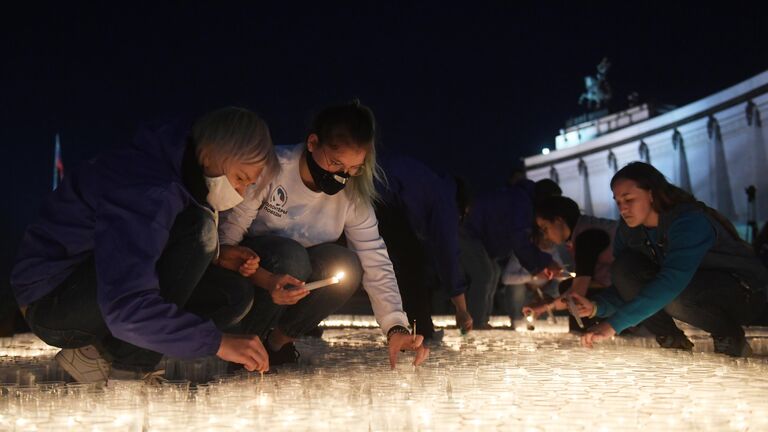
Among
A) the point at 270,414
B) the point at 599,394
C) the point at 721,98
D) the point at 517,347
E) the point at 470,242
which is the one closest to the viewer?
the point at 270,414

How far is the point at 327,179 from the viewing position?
2.73 metres

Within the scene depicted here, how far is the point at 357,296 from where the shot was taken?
944cm

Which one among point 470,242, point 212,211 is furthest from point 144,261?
point 470,242

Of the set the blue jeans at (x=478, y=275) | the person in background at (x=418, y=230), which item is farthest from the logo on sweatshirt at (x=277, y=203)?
the blue jeans at (x=478, y=275)

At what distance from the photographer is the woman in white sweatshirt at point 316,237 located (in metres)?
2.67

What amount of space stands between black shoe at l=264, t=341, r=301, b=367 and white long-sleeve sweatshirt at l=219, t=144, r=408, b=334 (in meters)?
0.43

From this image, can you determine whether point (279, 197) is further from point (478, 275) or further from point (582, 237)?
point (478, 275)

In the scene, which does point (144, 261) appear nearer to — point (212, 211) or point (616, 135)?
point (212, 211)

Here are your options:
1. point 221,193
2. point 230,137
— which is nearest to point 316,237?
point 221,193

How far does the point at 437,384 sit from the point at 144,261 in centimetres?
104

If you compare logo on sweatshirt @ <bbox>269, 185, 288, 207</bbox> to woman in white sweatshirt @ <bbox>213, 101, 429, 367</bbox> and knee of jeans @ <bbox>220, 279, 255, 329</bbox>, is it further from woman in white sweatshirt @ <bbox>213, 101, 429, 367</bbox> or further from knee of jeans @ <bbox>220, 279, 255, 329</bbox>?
knee of jeans @ <bbox>220, 279, 255, 329</bbox>

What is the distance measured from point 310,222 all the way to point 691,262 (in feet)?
5.75

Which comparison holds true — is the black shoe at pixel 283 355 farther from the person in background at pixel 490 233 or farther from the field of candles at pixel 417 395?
the person in background at pixel 490 233

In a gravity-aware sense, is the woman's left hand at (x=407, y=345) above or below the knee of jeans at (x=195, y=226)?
below
